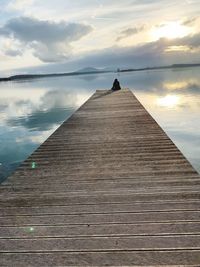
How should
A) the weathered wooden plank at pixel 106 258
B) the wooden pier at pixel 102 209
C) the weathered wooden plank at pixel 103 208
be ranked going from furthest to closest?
the weathered wooden plank at pixel 103 208 → the wooden pier at pixel 102 209 → the weathered wooden plank at pixel 106 258

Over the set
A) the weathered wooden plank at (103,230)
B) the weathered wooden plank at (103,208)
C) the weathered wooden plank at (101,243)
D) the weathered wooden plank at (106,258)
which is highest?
the weathered wooden plank at (103,208)

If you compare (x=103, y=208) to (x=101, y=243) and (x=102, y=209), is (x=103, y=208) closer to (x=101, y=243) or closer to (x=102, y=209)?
(x=102, y=209)

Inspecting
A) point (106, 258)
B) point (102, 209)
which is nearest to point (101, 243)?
point (106, 258)

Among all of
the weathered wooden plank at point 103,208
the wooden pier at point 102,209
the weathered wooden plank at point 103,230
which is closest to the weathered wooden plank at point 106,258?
the wooden pier at point 102,209

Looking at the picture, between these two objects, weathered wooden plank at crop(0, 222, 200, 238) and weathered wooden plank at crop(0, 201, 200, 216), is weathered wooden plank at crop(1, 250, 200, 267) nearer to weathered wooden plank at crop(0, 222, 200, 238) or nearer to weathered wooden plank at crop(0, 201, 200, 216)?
weathered wooden plank at crop(0, 222, 200, 238)

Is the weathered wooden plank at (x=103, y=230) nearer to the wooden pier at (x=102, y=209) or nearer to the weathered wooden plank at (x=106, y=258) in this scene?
the wooden pier at (x=102, y=209)

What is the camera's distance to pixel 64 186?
217 inches

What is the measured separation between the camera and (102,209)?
4.46m

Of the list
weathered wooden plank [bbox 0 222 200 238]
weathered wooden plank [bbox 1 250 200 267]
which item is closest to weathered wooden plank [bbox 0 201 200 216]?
weathered wooden plank [bbox 0 222 200 238]

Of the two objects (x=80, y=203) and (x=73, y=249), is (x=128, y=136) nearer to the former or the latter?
(x=80, y=203)

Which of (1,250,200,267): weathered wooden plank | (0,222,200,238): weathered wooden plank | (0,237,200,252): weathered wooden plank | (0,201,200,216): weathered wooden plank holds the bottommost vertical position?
(1,250,200,267): weathered wooden plank

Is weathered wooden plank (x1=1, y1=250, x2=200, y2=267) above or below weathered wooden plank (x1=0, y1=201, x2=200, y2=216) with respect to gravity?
below

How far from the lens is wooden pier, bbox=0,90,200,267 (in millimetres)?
3402

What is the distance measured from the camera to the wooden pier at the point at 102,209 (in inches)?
134
